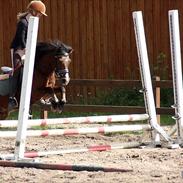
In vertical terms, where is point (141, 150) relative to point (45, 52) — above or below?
below

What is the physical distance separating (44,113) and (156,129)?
14.1 feet

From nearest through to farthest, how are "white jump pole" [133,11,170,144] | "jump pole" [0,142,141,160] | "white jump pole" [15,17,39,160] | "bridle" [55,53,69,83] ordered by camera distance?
"white jump pole" [15,17,39,160] < "jump pole" [0,142,141,160] < "white jump pole" [133,11,170,144] < "bridle" [55,53,69,83]

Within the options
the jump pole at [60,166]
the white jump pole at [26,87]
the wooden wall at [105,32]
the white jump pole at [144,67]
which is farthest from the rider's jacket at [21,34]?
the wooden wall at [105,32]

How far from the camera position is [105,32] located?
762 inches

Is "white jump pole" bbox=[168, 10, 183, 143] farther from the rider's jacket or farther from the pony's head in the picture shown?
the rider's jacket

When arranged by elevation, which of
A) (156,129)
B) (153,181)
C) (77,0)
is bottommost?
(153,181)

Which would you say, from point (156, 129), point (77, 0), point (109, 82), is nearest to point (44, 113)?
point (109, 82)

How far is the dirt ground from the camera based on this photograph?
7895mm

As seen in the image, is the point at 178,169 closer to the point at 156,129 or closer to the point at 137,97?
the point at 156,129

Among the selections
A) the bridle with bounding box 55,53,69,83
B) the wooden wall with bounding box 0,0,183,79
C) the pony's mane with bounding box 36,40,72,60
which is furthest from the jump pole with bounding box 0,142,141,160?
the wooden wall with bounding box 0,0,183,79

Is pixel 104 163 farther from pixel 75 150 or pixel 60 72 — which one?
pixel 60 72

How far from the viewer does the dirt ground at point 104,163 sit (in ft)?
25.9

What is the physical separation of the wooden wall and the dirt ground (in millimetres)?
6638

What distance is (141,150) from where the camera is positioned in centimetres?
1038
